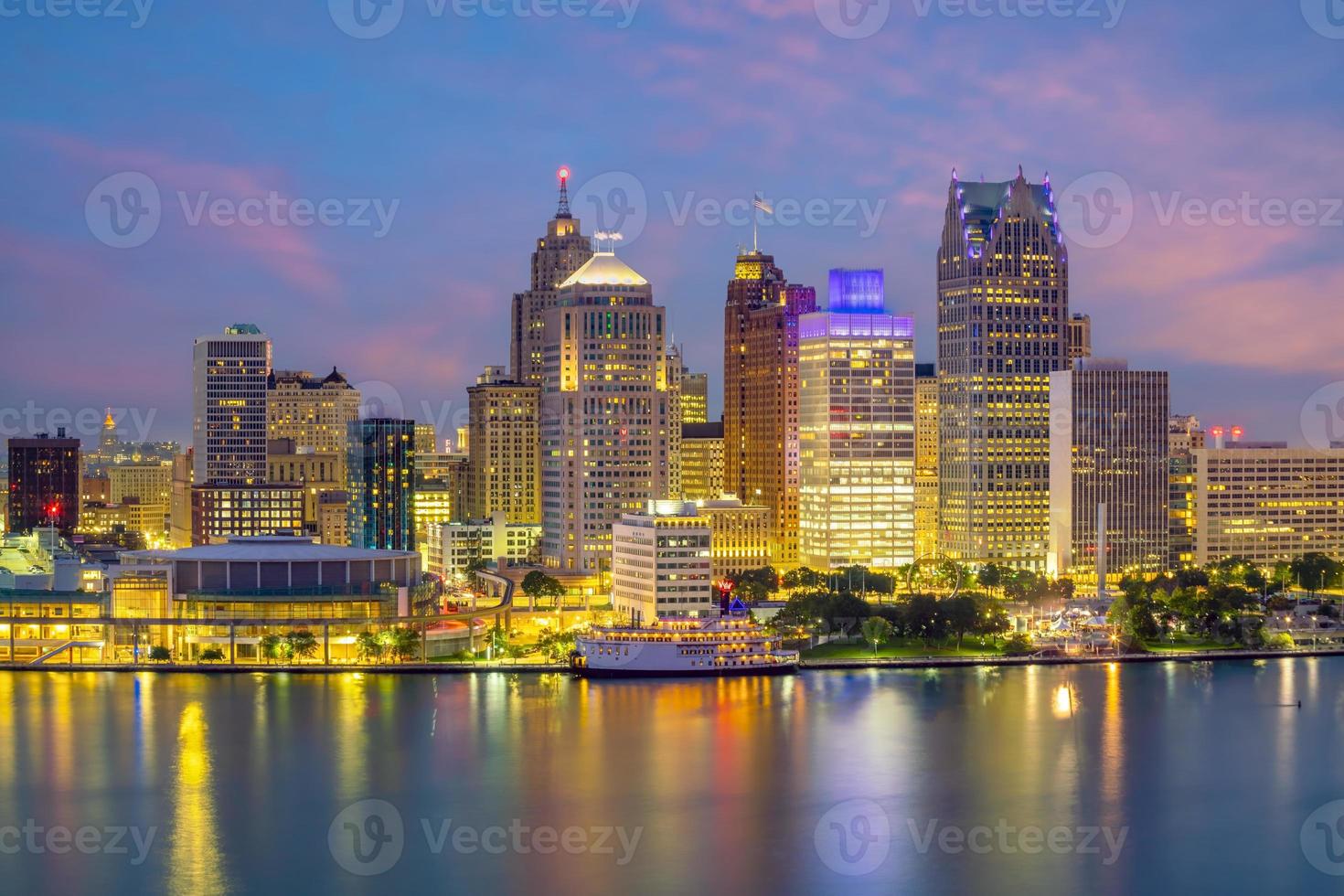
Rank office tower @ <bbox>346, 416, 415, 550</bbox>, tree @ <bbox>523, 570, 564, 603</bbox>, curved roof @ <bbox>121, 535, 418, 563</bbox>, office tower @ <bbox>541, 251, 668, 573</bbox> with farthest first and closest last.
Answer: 1. office tower @ <bbox>346, 416, 415, 550</bbox>
2. office tower @ <bbox>541, 251, 668, 573</bbox>
3. tree @ <bbox>523, 570, 564, 603</bbox>
4. curved roof @ <bbox>121, 535, 418, 563</bbox>

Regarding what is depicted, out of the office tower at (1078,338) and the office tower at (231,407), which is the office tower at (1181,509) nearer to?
the office tower at (1078,338)

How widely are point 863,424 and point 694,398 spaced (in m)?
49.3

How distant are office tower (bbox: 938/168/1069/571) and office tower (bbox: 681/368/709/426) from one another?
140 ft

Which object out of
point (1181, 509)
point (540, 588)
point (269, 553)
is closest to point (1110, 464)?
point (1181, 509)

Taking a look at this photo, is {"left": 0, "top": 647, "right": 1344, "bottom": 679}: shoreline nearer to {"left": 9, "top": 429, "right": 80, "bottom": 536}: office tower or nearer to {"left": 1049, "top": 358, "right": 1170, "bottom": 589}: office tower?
{"left": 1049, "top": 358, "right": 1170, "bottom": 589}: office tower

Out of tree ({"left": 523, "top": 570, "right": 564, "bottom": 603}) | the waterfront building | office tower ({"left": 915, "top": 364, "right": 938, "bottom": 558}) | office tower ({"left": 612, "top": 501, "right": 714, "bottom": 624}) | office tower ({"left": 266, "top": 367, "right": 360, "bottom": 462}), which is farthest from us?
office tower ({"left": 266, "top": 367, "right": 360, "bottom": 462})

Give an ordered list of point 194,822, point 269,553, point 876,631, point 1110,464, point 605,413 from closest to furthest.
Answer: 1. point 194,822
2. point 876,631
3. point 269,553
4. point 605,413
5. point 1110,464

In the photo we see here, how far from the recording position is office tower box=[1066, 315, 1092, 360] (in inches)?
4131

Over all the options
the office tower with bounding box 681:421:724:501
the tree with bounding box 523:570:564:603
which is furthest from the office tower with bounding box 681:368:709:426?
the tree with bounding box 523:570:564:603

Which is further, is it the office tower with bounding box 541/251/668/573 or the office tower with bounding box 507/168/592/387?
the office tower with bounding box 507/168/592/387

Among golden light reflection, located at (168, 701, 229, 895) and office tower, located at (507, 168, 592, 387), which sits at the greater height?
office tower, located at (507, 168, 592, 387)

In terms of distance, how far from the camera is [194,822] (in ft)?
157

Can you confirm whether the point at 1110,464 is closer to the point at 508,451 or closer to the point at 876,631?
the point at 876,631

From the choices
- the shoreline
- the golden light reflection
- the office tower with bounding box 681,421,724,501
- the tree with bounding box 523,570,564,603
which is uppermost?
the office tower with bounding box 681,421,724,501
